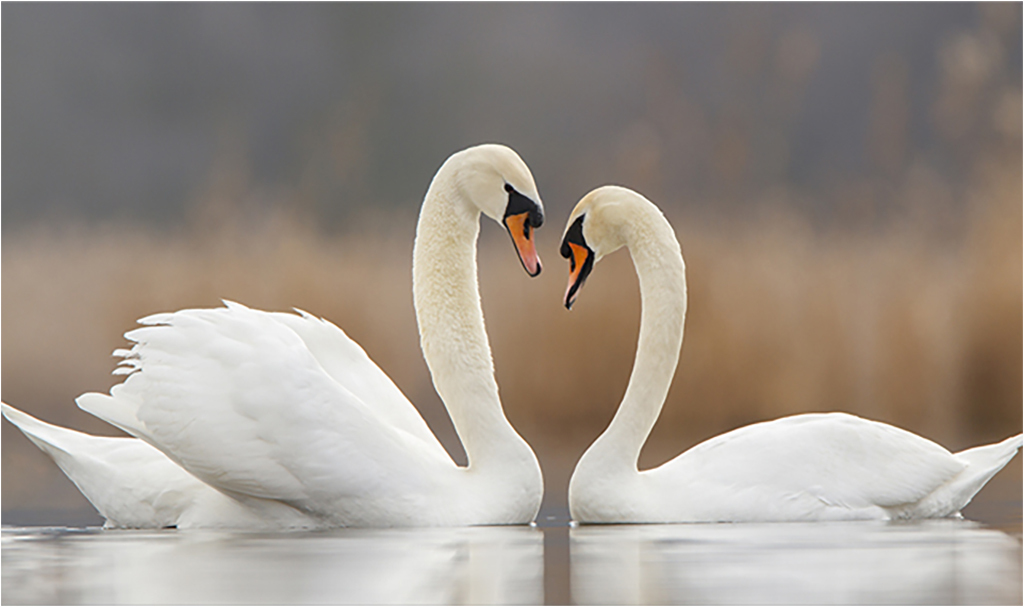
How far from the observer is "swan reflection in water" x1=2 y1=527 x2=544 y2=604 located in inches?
156

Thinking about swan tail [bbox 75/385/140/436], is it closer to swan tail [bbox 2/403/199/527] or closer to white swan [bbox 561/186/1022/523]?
Answer: swan tail [bbox 2/403/199/527]

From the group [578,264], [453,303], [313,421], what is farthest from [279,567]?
[578,264]

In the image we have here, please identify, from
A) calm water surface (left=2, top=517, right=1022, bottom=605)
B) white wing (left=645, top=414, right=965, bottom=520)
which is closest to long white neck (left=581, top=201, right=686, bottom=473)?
white wing (left=645, top=414, right=965, bottom=520)

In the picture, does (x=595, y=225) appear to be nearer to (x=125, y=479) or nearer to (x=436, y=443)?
(x=436, y=443)

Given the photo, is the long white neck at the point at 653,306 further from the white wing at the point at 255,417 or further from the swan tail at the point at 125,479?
the swan tail at the point at 125,479

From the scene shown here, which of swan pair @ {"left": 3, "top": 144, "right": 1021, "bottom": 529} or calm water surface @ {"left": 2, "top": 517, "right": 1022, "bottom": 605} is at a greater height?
swan pair @ {"left": 3, "top": 144, "right": 1021, "bottom": 529}

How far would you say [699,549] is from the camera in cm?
504

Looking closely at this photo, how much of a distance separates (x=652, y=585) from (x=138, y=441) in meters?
3.10

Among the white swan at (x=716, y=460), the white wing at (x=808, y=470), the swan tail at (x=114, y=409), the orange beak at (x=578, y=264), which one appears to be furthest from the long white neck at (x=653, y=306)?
the swan tail at (x=114, y=409)

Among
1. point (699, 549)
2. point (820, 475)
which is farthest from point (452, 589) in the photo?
point (820, 475)

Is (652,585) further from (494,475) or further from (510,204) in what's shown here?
(510,204)

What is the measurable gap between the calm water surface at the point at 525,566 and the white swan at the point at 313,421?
0.17 meters

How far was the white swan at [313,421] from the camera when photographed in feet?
18.8

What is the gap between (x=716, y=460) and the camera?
6246mm
